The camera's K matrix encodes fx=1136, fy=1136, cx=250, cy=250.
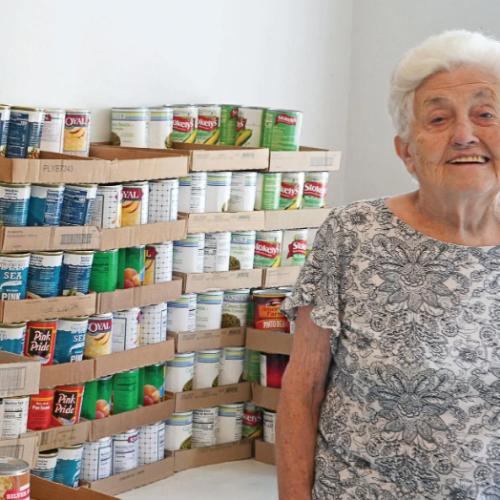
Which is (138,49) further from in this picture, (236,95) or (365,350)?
(365,350)

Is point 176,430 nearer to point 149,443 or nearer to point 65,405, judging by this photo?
point 149,443

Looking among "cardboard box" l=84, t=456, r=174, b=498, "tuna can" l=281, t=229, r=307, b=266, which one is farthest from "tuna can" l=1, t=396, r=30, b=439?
"tuna can" l=281, t=229, r=307, b=266

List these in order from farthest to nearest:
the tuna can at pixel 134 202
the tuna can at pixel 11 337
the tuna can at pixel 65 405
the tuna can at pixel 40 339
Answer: the tuna can at pixel 134 202
the tuna can at pixel 65 405
the tuna can at pixel 40 339
the tuna can at pixel 11 337

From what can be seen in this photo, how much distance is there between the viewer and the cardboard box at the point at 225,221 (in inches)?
137

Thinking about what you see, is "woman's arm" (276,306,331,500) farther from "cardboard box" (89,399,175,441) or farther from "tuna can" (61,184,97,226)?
"cardboard box" (89,399,175,441)

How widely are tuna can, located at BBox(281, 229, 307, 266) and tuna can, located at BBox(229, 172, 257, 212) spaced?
0.75 feet

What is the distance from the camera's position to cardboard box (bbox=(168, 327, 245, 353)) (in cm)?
350

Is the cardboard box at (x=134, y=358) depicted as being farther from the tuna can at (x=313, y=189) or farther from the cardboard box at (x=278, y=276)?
the tuna can at (x=313, y=189)

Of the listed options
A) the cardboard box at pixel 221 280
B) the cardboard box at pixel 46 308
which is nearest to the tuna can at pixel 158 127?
the cardboard box at pixel 221 280

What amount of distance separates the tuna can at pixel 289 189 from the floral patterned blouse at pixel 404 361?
163cm

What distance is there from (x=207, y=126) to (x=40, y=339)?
1.05 meters

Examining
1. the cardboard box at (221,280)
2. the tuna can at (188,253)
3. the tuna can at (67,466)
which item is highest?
the tuna can at (188,253)

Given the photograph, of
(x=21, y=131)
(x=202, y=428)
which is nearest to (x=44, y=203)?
(x=21, y=131)

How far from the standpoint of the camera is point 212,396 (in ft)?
11.9
